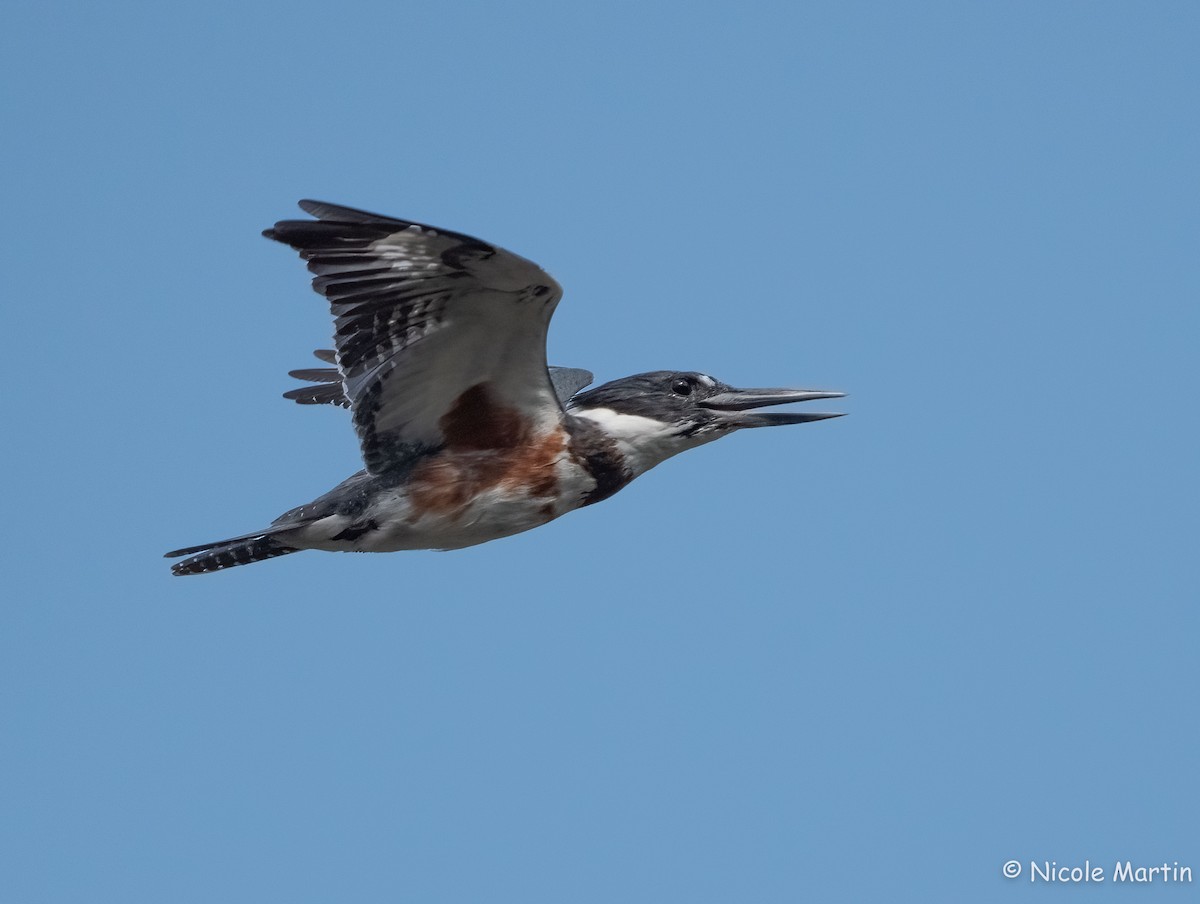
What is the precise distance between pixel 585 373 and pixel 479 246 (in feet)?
9.85

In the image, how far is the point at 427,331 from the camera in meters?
7.67

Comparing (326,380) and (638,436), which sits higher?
(326,380)

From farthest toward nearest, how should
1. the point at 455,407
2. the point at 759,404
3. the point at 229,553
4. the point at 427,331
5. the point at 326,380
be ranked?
the point at 326,380
the point at 759,404
the point at 229,553
the point at 455,407
the point at 427,331

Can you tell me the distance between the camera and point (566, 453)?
8305 millimetres

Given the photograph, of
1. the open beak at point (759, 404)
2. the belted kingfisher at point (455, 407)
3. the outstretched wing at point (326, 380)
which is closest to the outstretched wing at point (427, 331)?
the belted kingfisher at point (455, 407)

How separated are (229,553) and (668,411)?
2514mm

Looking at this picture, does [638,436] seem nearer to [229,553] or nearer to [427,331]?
[427,331]

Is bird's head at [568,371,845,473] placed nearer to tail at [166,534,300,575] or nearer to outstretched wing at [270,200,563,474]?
outstretched wing at [270,200,563,474]

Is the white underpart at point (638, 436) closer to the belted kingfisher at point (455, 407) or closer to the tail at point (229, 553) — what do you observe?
the belted kingfisher at point (455, 407)

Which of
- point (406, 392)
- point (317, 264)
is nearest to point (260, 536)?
point (406, 392)

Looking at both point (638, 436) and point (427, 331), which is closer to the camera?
point (427, 331)

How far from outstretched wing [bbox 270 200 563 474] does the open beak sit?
1066mm

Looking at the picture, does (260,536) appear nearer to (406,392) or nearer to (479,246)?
(406,392)

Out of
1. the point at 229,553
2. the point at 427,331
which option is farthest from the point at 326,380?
the point at 427,331
